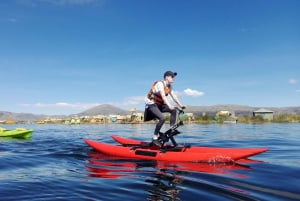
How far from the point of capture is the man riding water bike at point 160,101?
1005 cm

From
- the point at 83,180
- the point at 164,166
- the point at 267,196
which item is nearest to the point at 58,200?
the point at 83,180

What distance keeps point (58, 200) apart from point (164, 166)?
409cm

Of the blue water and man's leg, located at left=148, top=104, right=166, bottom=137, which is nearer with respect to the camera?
the blue water

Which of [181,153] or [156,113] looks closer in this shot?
[181,153]

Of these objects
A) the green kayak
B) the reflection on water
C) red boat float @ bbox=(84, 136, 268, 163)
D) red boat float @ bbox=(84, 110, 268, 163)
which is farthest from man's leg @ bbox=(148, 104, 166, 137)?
the green kayak

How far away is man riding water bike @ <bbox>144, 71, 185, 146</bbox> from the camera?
33.0ft

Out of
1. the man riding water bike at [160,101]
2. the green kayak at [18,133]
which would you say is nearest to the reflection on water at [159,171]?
the man riding water bike at [160,101]

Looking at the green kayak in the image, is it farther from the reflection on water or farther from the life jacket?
the life jacket

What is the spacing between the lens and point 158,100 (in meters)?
10.5

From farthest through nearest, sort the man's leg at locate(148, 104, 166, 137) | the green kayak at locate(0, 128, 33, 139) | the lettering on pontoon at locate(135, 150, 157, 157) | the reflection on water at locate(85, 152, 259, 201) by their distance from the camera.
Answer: the green kayak at locate(0, 128, 33, 139) → the man's leg at locate(148, 104, 166, 137) → the lettering on pontoon at locate(135, 150, 157, 157) → the reflection on water at locate(85, 152, 259, 201)

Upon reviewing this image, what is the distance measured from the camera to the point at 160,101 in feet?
34.4

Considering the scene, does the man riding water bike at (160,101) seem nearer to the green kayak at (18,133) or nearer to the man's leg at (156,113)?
the man's leg at (156,113)

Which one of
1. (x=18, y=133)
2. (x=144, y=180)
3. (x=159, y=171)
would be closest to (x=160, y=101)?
(x=159, y=171)

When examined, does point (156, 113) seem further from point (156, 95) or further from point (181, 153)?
point (181, 153)
